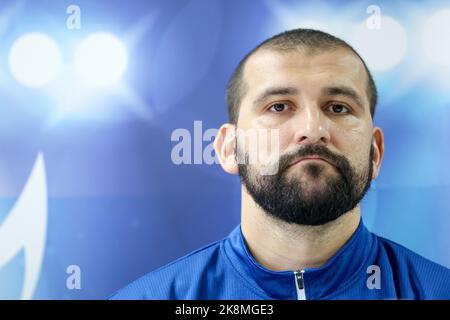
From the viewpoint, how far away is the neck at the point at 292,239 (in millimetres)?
1469

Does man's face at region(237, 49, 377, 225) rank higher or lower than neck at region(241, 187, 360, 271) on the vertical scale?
higher

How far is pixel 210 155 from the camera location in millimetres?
1569

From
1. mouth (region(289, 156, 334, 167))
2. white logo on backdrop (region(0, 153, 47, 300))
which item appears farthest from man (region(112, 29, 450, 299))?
white logo on backdrop (region(0, 153, 47, 300))

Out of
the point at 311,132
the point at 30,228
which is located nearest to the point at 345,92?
the point at 311,132

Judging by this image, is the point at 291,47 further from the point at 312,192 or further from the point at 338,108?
the point at 312,192

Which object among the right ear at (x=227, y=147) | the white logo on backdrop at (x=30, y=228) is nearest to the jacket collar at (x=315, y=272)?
the right ear at (x=227, y=147)

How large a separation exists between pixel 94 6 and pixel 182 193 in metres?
0.59

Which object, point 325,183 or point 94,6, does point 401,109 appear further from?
point 94,6

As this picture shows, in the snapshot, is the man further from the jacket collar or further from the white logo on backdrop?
the white logo on backdrop

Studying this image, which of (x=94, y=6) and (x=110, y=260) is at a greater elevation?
(x=94, y=6)

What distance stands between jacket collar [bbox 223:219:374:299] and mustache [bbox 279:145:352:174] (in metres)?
0.19

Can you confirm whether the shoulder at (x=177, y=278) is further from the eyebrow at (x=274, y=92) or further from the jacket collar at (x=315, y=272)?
the eyebrow at (x=274, y=92)

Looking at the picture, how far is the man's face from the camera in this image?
141 centimetres

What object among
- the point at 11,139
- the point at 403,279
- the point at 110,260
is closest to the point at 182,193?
the point at 110,260
